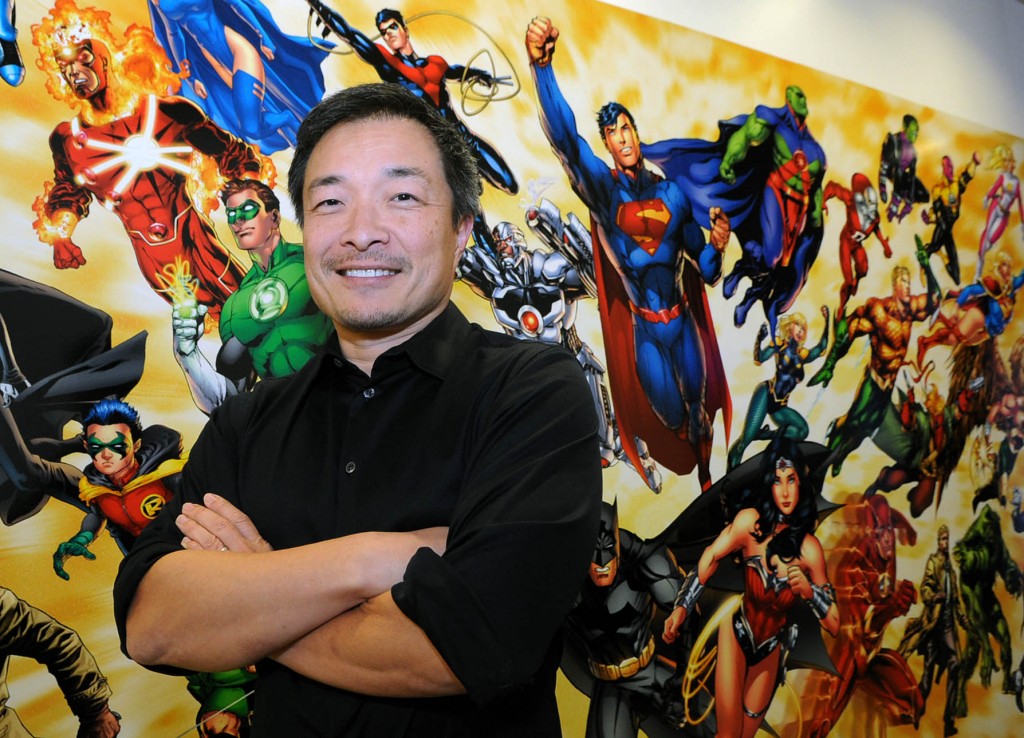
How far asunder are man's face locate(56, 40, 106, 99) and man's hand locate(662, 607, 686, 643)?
177 centimetres

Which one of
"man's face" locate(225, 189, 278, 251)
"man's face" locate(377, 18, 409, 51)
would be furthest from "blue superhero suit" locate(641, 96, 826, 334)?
"man's face" locate(225, 189, 278, 251)

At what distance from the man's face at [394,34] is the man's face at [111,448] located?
3.26 feet

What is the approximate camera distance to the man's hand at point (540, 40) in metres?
2.26

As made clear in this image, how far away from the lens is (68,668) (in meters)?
1.61

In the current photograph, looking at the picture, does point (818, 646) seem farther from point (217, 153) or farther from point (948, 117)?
point (217, 153)

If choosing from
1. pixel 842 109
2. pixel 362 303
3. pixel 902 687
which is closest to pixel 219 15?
pixel 362 303

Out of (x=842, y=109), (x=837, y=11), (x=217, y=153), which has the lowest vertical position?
(x=217, y=153)

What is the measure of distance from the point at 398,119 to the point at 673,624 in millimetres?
1531

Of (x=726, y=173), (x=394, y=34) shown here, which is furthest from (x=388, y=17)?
(x=726, y=173)

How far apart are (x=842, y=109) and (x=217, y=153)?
1.98 metres

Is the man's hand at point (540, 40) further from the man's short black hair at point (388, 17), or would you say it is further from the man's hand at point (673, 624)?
the man's hand at point (673, 624)

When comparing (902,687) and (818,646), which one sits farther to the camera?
(902,687)

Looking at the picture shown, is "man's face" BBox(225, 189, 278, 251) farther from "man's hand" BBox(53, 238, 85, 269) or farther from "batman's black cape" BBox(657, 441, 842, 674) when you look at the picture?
"batman's black cape" BBox(657, 441, 842, 674)

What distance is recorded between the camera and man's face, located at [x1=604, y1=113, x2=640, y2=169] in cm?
239
